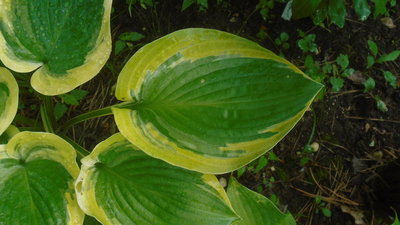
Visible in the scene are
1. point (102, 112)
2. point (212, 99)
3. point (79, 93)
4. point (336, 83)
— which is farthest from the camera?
point (336, 83)

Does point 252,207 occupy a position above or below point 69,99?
below

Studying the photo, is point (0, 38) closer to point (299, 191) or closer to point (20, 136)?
point (20, 136)

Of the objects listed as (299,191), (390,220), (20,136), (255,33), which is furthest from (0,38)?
(390,220)

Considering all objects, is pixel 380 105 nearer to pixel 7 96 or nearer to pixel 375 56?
Result: pixel 375 56

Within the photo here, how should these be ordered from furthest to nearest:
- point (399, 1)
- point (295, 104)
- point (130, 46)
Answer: point (399, 1), point (130, 46), point (295, 104)

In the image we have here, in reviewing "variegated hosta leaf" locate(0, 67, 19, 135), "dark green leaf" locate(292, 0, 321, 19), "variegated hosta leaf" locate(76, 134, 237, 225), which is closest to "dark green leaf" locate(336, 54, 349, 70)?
"dark green leaf" locate(292, 0, 321, 19)

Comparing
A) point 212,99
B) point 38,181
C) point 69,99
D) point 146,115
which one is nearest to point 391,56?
point 212,99
